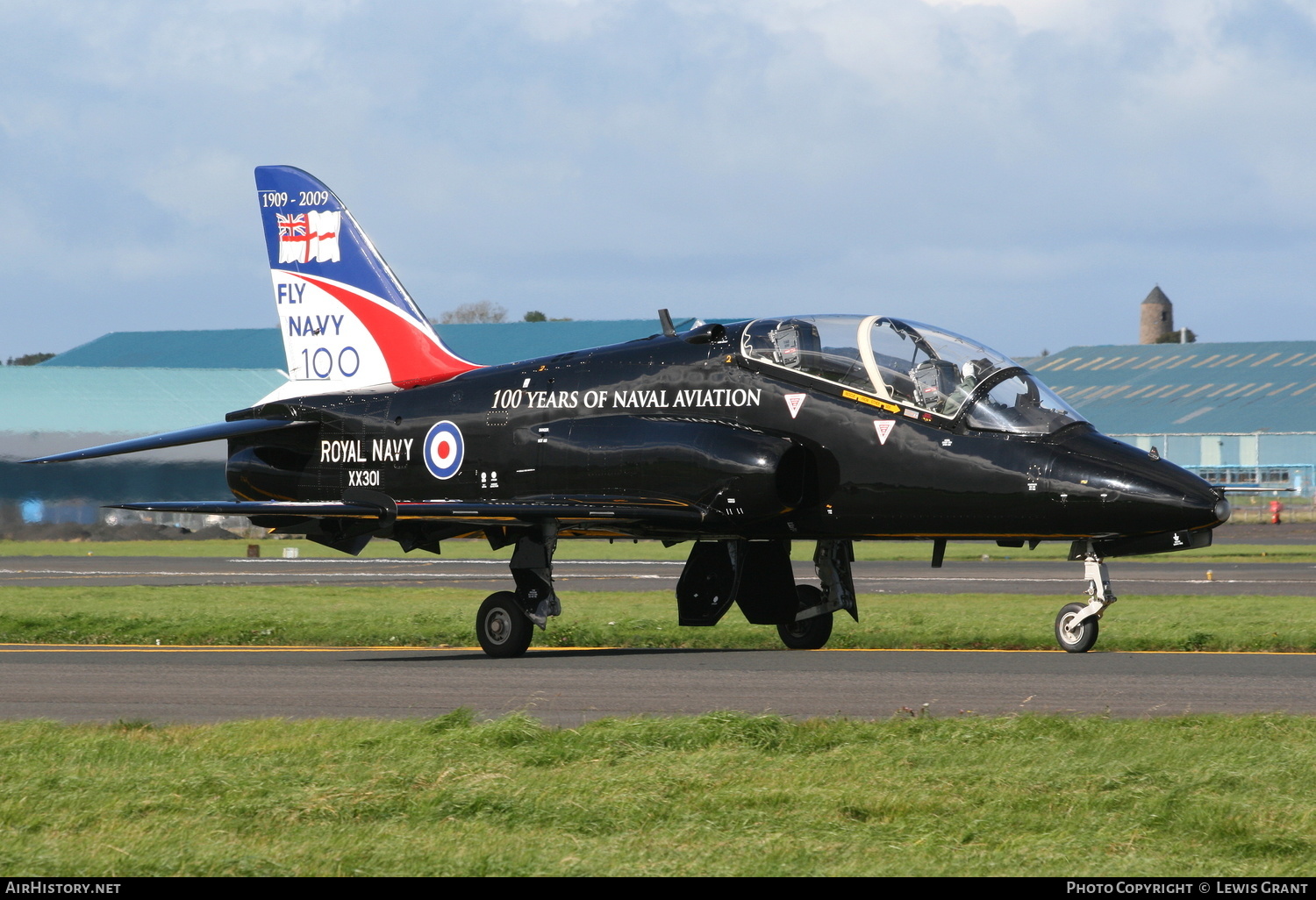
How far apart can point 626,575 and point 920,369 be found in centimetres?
2151

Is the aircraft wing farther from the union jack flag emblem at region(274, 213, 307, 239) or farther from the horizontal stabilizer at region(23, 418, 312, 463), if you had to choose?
the union jack flag emblem at region(274, 213, 307, 239)

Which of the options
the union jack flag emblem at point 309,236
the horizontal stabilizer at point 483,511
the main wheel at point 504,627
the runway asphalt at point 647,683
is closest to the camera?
the runway asphalt at point 647,683

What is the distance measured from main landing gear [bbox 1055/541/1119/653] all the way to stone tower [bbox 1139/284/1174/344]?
15961 centimetres

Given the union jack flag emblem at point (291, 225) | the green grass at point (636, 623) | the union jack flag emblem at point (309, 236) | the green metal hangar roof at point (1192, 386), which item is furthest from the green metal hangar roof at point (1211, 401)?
the union jack flag emblem at point (291, 225)

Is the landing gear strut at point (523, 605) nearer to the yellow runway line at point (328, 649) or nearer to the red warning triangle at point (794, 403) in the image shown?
the yellow runway line at point (328, 649)

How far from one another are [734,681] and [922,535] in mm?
3650

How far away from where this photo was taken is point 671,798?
7988 mm

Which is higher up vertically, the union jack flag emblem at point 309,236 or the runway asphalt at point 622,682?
the union jack flag emblem at point 309,236

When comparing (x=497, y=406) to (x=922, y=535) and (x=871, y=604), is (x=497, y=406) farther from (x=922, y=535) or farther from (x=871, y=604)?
(x=871, y=604)

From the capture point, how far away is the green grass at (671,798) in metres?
6.73

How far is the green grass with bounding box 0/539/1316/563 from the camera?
46.4 m

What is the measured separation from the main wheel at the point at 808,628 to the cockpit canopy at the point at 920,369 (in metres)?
2.69

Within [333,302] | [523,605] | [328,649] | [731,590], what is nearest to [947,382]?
[731,590]

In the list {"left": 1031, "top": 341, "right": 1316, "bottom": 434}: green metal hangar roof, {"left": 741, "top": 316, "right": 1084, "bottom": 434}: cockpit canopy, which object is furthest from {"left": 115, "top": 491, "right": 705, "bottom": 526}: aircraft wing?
{"left": 1031, "top": 341, "right": 1316, "bottom": 434}: green metal hangar roof
